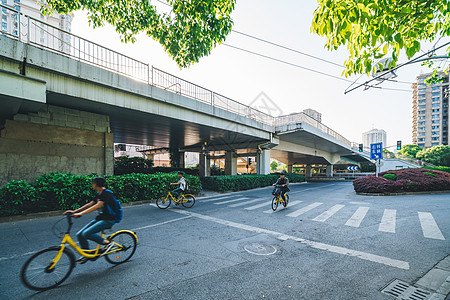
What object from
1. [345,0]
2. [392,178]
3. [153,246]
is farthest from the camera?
[392,178]

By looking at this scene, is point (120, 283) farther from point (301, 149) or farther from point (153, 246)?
point (301, 149)

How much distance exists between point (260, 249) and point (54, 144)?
458 inches

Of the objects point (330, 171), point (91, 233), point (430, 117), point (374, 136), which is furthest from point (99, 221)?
point (374, 136)

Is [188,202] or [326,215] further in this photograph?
[188,202]

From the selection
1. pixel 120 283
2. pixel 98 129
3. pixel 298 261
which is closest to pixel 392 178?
pixel 298 261

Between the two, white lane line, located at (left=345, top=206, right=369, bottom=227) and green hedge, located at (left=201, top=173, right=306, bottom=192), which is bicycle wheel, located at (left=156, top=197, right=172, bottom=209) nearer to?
green hedge, located at (left=201, top=173, right=306, bottom=192)

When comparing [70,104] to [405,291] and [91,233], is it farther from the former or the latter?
[405,291]

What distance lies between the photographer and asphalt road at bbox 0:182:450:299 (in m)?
3.37

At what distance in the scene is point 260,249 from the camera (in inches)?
198

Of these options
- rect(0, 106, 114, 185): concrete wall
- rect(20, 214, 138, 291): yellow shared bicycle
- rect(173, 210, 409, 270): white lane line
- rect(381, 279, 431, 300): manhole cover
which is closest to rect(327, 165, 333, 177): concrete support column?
rect(173, 210, 409, 270): white lane line

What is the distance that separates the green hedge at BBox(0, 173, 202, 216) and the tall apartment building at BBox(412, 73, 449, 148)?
114 m

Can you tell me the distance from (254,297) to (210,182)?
14.8 m

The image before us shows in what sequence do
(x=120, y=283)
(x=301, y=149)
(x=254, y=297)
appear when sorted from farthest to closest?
(x=301, y=149)
(x=120, y=283)
(x=254, y=297)

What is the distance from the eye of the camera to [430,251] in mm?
4832
